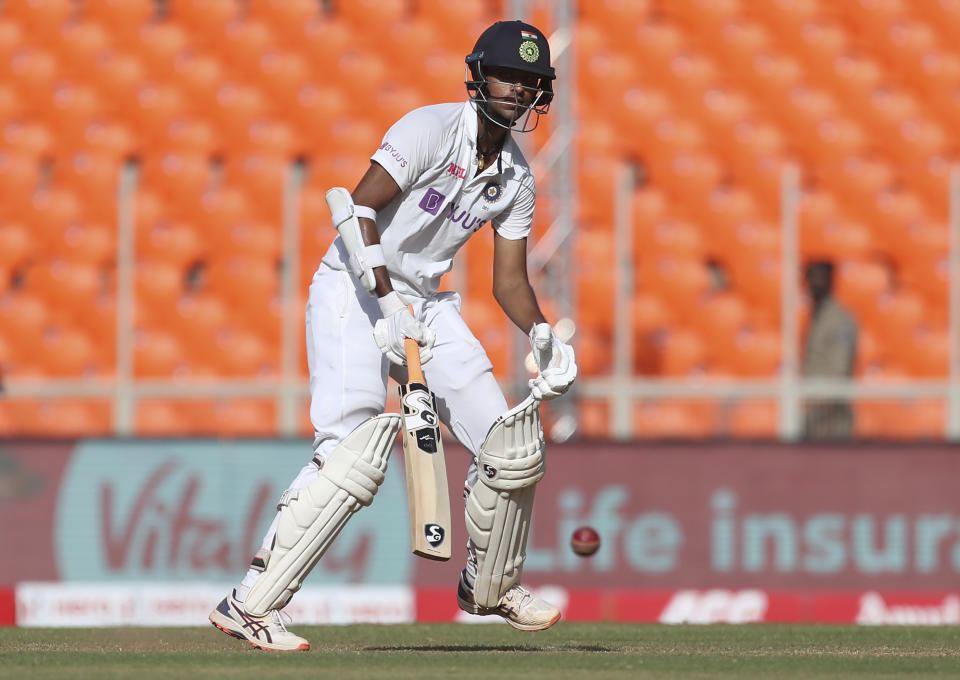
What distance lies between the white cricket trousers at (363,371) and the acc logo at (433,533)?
1.28 feet

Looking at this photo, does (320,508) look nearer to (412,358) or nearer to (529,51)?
(412,358)

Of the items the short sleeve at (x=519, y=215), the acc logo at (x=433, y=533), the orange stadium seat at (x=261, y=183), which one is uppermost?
the orange stadium seat at (x=261, y=183)

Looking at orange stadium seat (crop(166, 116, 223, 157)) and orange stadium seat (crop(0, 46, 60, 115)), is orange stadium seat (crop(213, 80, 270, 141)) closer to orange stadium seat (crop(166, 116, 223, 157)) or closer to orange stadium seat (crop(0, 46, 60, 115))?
orange stadium seat (crop(166, 116, 223, 157))

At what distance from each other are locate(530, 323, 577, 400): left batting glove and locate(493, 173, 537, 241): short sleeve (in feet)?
1.41

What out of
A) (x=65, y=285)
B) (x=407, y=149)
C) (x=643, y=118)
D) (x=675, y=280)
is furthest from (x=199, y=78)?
(x=407, y=149)

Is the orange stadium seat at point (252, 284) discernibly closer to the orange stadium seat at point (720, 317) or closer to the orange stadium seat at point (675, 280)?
the orange stadium seat at point (675, 280)

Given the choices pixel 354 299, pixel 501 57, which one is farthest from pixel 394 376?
pixel 501 57

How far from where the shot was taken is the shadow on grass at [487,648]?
493 centimetres

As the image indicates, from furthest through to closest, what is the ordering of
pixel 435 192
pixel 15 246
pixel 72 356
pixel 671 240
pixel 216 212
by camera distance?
pixel 15 246
pixel 216 212
pixel 72 356
pixel 671 240
pixel 435 192

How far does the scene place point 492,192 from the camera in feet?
16.6

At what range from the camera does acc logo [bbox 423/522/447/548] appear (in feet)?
14.9

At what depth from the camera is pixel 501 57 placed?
4.85 meters

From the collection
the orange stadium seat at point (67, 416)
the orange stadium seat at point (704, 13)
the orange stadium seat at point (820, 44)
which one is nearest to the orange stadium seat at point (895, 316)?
the orange stadium seat at point (820, 44)

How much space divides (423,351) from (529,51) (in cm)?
93
